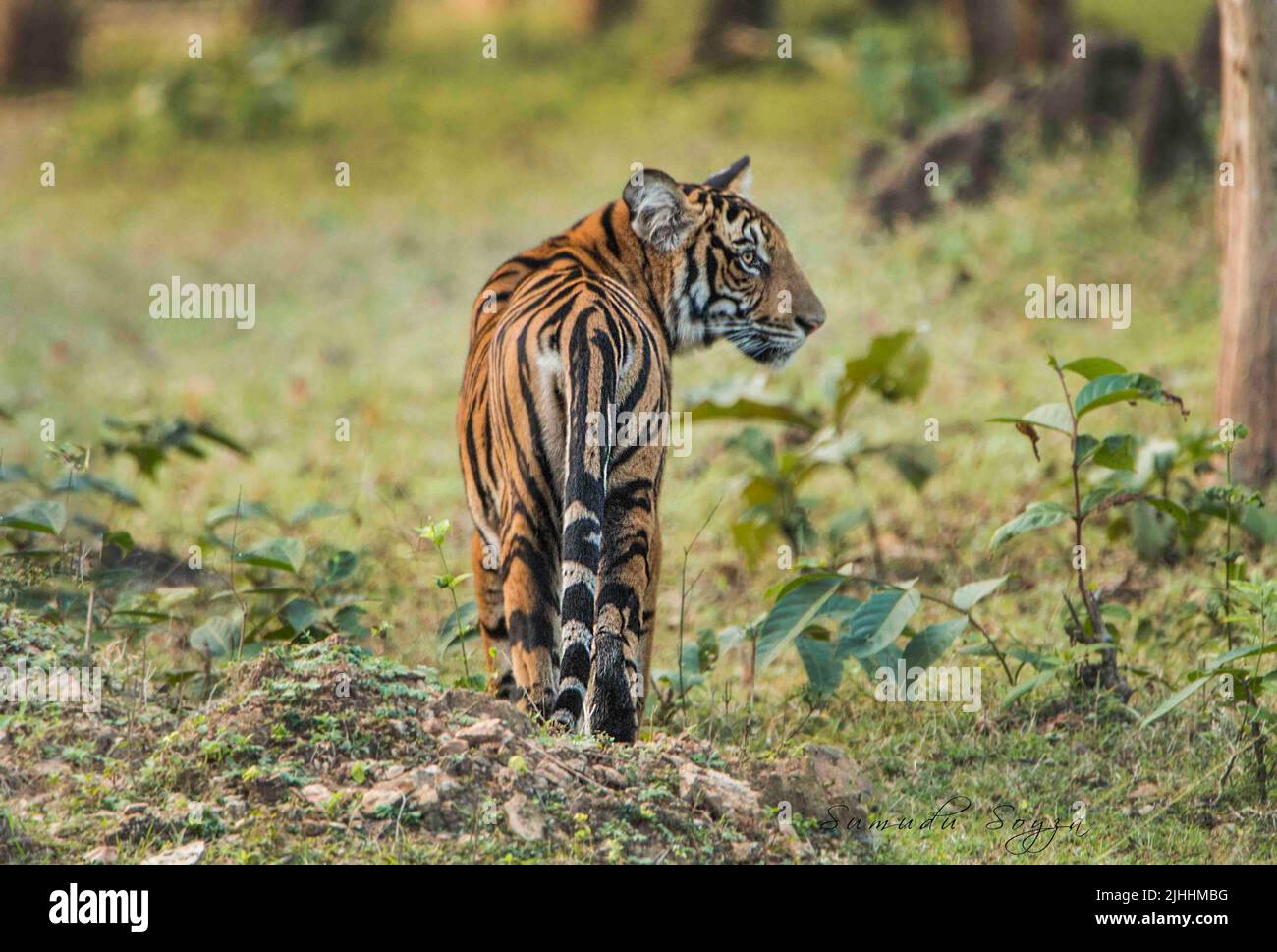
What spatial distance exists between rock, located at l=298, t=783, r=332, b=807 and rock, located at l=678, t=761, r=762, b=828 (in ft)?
3.15

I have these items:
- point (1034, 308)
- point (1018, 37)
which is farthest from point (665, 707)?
point (1018, 37)

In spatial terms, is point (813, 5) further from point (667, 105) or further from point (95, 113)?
point (95, 113)

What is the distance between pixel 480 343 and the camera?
5535mm

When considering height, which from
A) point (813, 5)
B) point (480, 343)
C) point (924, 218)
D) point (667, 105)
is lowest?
point (480, 343)

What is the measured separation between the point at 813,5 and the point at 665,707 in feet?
60.6

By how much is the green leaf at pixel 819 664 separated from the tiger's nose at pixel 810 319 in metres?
1.21

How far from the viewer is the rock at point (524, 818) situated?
161 inches

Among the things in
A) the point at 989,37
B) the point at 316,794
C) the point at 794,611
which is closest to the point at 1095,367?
the point at 794,611

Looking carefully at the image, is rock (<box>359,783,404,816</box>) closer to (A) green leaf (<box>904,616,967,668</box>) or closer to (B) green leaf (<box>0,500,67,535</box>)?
(B) green leaf (<box>0,500,67,535</box>)

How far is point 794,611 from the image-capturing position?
525cm

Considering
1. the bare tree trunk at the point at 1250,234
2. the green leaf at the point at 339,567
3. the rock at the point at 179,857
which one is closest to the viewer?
the rock at the point at 179,857

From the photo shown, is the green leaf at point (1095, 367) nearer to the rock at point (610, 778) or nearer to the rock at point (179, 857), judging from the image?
the rock at point (610, 778)

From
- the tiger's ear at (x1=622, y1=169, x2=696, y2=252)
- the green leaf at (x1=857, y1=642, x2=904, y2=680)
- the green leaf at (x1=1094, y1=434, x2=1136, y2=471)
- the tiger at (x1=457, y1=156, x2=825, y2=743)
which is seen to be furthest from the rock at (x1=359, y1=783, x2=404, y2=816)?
the green leaf at (x1=1094, y1=434, x2=1136, y2=471)

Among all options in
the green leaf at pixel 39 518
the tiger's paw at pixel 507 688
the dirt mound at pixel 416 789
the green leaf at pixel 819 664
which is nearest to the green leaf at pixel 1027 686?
the green leaf at pixel 819 664
